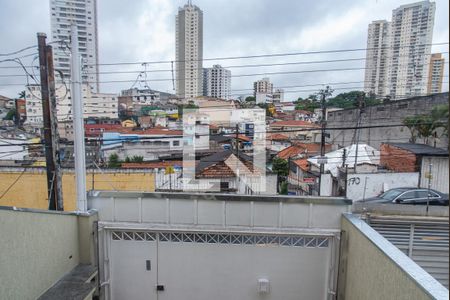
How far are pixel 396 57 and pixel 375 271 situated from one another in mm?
3456

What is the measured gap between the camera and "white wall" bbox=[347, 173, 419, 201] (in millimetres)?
9258

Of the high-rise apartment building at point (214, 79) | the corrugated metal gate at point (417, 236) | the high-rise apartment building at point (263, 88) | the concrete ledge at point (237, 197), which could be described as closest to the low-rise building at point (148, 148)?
the high-rise apartment building at point (214, 79)

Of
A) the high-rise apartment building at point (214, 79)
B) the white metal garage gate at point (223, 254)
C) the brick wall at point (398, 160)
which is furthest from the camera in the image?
the brick wall at point (398, 160)

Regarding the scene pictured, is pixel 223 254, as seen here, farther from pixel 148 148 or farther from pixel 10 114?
pixel 148 148

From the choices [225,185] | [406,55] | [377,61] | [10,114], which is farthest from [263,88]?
[10,114]

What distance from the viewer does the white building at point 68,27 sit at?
381 cm

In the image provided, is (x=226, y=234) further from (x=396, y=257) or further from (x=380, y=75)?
(x=380, y=75)

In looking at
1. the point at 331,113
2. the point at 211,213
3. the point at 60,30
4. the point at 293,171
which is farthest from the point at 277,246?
the point at 331,113

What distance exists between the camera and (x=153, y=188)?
8.70m

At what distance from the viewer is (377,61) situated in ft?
17.6

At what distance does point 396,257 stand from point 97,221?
3.60 m

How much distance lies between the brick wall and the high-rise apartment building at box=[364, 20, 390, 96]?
432 cm

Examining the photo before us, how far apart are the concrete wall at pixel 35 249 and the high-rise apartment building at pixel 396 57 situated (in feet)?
14.9

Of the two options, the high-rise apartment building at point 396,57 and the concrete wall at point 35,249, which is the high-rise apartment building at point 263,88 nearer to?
the high-rise apartment building at point 396,57
